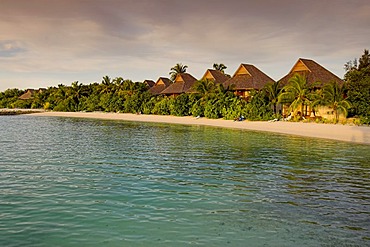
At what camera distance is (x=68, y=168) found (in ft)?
35.0

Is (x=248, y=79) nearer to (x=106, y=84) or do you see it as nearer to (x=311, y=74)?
(x=311, y=74)

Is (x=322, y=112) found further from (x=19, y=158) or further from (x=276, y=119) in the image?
(x=19, y=158)

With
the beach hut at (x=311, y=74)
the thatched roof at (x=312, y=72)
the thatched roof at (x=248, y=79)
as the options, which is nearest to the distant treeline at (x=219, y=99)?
the beach hut at (x=311, y=74)

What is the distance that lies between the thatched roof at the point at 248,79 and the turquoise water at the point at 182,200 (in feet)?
82.1

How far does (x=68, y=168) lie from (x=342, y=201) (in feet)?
24.8

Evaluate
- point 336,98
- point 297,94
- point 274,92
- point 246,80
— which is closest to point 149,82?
point 246,80

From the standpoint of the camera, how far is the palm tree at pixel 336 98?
27.1 metres

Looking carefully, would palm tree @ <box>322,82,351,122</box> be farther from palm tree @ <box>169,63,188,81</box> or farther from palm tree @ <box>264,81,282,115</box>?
palm tree @ <box>169,63,188,81</box>

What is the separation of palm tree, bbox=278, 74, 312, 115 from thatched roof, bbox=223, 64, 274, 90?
7784 millimetres

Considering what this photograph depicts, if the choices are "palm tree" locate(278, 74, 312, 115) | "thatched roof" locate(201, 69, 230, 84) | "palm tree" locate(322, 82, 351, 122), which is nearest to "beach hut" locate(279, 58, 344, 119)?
"palm tree" locate(278, 74, 312, 115)

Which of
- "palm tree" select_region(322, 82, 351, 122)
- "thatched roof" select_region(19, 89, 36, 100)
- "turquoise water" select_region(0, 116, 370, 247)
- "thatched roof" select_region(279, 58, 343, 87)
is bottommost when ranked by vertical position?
"turquoise water" select_region(0, 116, 370, 247)

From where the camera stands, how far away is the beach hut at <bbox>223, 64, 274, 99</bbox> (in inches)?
1501

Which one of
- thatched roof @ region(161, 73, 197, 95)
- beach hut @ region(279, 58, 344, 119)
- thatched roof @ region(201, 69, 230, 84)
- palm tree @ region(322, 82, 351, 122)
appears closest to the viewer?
palm tree @ region(322, 82, 351, 122)

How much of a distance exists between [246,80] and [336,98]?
1294 centimetres
